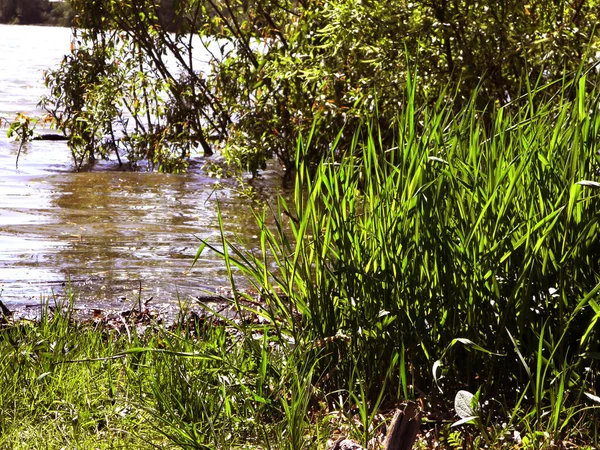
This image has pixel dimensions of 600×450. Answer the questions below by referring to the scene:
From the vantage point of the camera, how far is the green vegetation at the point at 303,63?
7465mm

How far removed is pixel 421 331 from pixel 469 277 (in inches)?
10.4

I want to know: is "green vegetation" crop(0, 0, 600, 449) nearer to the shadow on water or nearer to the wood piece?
the wood piece

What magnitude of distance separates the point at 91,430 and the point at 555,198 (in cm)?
186

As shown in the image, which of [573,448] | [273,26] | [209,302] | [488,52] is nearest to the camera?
[573,448]

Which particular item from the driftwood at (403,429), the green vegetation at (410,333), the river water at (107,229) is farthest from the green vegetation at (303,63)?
the driftwood at (403,429)

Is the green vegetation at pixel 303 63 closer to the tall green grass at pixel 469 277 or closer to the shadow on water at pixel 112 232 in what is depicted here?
the tall green grass at pixel 469 277

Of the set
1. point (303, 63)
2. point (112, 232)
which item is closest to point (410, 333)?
point (112, 232)

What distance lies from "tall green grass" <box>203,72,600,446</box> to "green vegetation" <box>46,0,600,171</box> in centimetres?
39

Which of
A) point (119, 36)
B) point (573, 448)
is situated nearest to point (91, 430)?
point (573, 448)

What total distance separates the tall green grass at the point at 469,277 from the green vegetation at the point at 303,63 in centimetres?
39

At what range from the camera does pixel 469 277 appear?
2975mm

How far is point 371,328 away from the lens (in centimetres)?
312

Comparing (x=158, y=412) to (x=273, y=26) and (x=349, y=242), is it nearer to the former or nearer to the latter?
A: (x=349, y=242)

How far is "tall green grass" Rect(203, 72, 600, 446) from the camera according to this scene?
9.80ft
